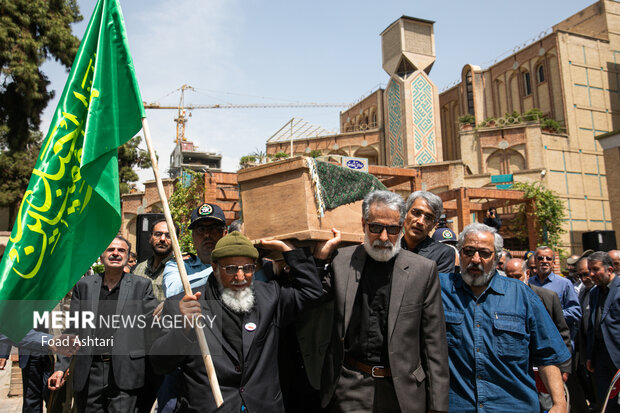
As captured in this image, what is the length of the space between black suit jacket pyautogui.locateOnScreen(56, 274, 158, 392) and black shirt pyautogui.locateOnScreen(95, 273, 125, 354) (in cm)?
4

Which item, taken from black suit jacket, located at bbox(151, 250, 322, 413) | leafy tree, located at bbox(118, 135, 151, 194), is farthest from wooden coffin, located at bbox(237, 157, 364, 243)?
leafy tree, located at bbox(118, 135, 151, 194)

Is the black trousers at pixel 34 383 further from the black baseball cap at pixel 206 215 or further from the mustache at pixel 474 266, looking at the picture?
the mustache at pixel 474 266

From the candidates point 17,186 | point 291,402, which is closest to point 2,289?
point 291,402

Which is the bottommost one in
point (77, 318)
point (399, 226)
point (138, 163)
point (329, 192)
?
point (77, 318)

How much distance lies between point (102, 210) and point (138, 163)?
2972 centimetres

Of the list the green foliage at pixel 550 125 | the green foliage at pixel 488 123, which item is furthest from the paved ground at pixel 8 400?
the green foliage at pixel 550 125

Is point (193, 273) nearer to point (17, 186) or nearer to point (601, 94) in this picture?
point (17, 186)

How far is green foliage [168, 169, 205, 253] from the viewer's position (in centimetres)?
1328

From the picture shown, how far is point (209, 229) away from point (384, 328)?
1.81m

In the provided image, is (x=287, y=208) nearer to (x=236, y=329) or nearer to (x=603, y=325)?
(x=236, y=329)

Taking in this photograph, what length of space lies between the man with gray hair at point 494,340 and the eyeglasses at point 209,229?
1.89 metres

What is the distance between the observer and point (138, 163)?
3155cm

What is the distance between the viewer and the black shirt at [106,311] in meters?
4.09

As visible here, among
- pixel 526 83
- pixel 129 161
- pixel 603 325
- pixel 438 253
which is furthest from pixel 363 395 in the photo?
pixel 526 83
